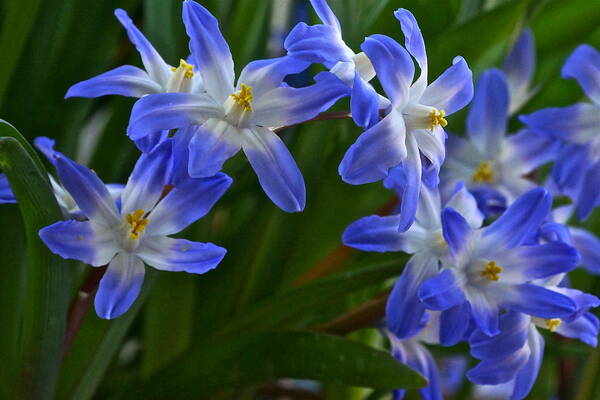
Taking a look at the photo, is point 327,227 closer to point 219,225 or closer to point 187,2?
point 219,225

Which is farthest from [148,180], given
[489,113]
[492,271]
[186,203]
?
[489,113]

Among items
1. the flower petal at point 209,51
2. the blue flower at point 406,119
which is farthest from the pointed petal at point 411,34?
the flower petal at point 209,51

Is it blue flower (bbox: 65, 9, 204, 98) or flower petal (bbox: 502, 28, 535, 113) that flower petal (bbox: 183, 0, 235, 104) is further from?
flower petal (bbox: 502, 28, 535, 113)

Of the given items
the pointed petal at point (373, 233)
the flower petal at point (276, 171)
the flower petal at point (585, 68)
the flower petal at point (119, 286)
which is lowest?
the pointed petal at point (373, 233)

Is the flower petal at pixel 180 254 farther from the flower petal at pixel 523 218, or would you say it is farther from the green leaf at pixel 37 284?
the flower petal at pixel 523 218

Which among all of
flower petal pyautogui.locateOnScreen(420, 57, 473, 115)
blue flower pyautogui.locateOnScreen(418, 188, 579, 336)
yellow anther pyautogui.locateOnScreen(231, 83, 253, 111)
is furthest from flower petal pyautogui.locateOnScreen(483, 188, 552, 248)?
yellow anther pyautogui.locateOnScreen(231, 83, 253, 111)

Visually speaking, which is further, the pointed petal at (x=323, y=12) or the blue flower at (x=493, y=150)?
the blue flower at (x=493, y=150)
